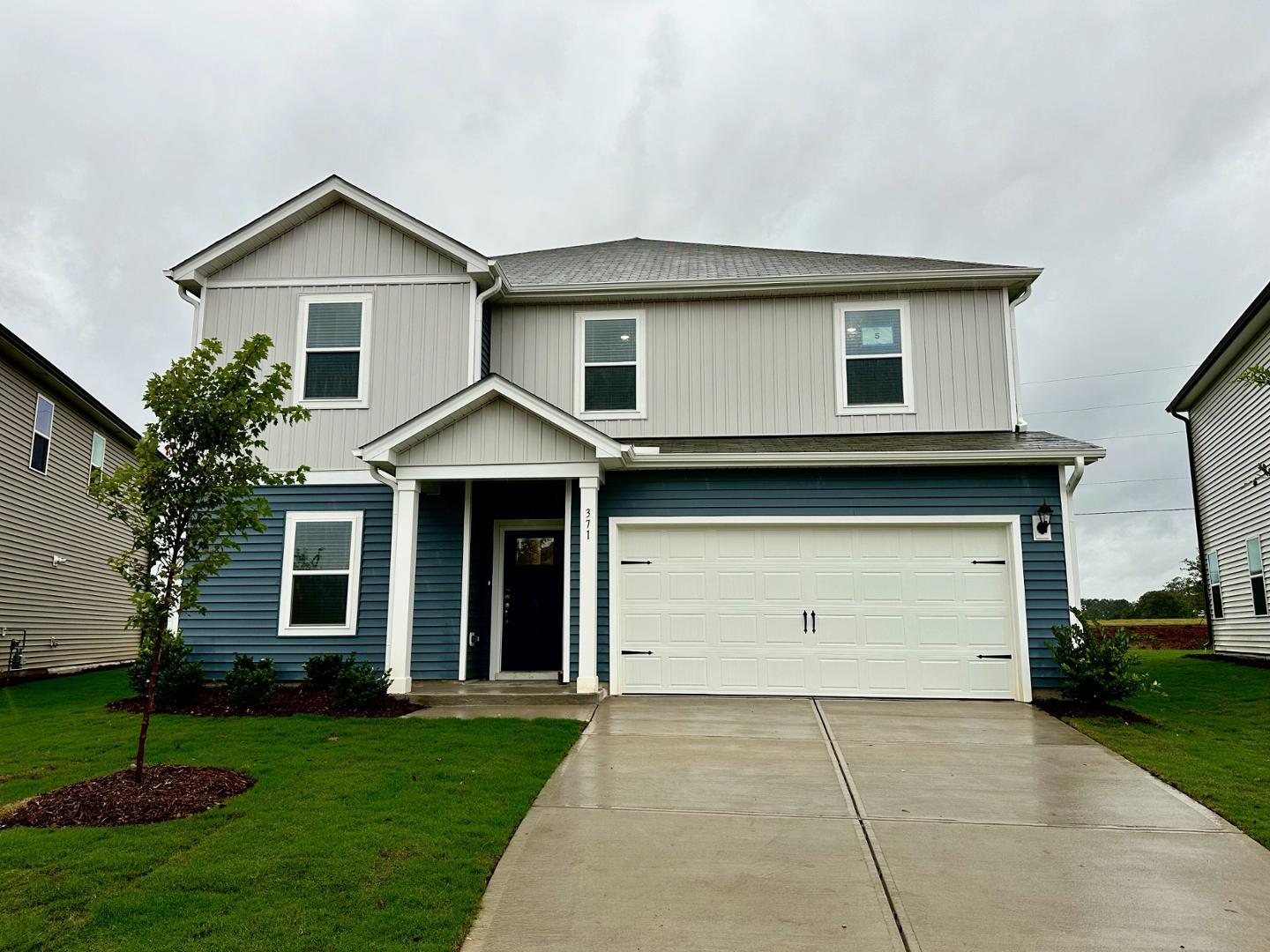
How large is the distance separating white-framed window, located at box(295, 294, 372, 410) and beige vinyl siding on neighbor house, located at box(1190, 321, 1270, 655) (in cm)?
1489

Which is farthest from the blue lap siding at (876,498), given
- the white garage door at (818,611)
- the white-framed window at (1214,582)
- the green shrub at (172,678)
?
the white-framed window at (1214,582)

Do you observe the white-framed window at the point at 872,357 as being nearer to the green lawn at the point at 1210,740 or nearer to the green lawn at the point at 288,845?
the green lawn at the point at 1210,740

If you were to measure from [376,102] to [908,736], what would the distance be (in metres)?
16.3

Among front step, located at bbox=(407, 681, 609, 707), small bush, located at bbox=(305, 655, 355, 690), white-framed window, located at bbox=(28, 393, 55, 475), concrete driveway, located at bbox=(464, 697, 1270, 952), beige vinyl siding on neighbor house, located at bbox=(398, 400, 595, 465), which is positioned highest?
white-framed window, located at bbox=(28, 393, 55, 475)

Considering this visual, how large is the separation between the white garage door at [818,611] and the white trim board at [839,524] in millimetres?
51

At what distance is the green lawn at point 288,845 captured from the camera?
139 inches

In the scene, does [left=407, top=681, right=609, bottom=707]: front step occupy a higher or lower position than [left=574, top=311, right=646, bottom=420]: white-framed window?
lower

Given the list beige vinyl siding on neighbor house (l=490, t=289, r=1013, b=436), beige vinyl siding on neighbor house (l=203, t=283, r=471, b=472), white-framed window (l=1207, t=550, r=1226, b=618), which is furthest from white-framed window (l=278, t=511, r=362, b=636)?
white-framed window (l=1207, t=550, r=1226, b=618)

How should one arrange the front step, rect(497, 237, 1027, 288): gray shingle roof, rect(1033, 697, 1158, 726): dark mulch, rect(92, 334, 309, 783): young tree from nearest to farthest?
rect(92, 334, 309, 783): young tree
rect(1033, 697, 1158, 726): dark mulch
the front step
rect(497, 237, 1027, 288): gray shingle roof

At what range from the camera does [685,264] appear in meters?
13.0

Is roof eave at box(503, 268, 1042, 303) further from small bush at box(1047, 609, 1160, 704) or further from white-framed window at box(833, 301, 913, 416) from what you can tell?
small bush at box(1047, 609, 1160, 704)

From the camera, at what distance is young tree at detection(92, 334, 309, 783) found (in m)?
5.98

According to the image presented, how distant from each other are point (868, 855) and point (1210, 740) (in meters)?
5.20

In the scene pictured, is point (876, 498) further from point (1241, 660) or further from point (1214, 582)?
point (1214, 582)
